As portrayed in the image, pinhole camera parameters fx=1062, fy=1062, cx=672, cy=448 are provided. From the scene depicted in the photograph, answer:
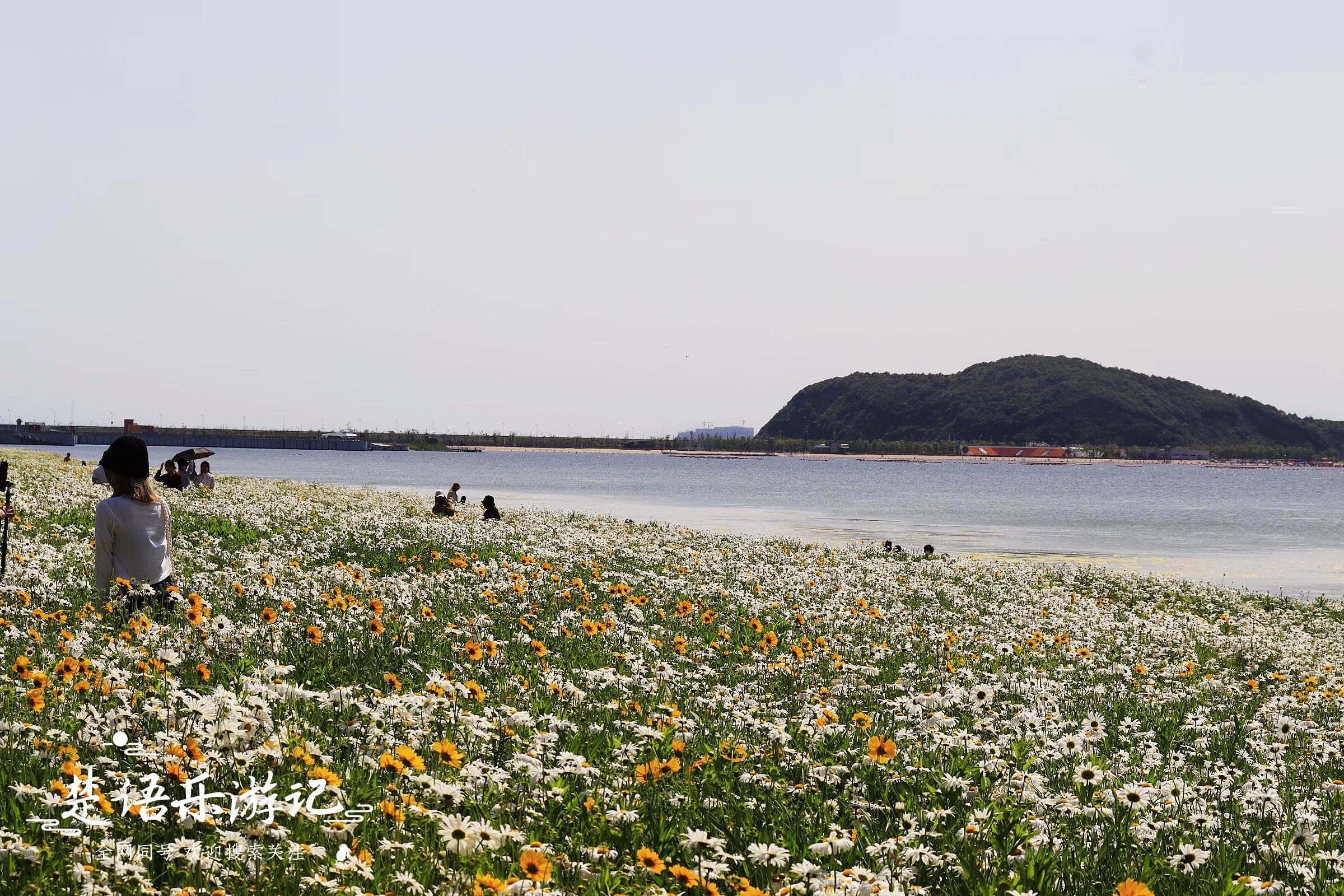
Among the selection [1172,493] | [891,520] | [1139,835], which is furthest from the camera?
[1172,493]

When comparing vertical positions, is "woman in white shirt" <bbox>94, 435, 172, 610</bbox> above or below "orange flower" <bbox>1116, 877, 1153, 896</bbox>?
above

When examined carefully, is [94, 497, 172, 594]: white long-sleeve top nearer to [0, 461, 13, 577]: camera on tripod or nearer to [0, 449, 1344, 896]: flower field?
[0, 449, 1344, 896]: flower field

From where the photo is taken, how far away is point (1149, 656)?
45.9 ft

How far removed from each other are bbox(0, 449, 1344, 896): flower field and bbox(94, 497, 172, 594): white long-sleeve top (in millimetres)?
324

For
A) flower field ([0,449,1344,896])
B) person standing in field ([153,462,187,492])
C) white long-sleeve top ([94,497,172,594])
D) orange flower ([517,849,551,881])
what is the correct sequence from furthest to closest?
person standing in field ([153,462,187,492]), white long-sleeve top ([94,497,172,594]), flower field ([0,449,1344,896]), orange flower ([517,849,551,881])

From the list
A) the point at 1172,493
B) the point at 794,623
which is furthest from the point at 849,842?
the point at 1172,493

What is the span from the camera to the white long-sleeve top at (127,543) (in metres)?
10.3

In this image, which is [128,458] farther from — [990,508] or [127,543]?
[990,508]

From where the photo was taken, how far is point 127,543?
1037 cm

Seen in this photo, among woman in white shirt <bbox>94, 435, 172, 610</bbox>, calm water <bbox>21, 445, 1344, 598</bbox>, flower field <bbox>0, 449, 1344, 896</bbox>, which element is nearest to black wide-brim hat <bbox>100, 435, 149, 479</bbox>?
woman in white shirt <bbox>94, 435, 172, 610</bbox>

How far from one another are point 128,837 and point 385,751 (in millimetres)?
1509

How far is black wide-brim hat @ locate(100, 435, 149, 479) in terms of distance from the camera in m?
10.4

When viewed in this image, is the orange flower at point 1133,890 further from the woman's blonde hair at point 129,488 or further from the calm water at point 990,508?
the calm water at point 990,508

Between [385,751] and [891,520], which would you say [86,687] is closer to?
[385,751]
